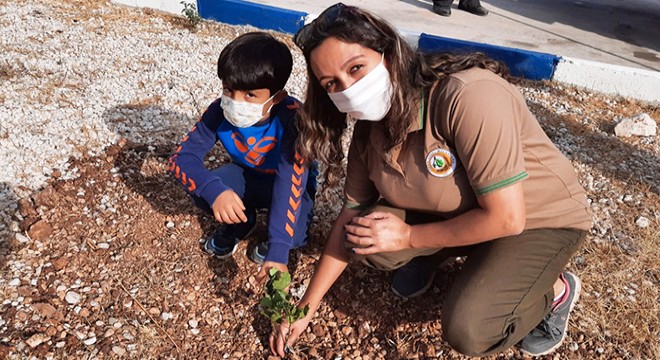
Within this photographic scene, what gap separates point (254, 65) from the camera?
77.8 inches

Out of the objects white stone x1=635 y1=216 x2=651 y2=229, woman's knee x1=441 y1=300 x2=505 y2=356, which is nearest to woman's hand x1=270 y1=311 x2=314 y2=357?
woman's knee x1=441 y1=300 x2=505 y2=356

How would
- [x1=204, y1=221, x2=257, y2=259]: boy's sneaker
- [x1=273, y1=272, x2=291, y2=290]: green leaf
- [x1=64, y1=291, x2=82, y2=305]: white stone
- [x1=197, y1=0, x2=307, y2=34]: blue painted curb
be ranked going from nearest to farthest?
[x1=273, y1=272, x2=291, y2=290]: green leaf < [x1=64, y1=291, x2=82, y2=305]: white stone < [x1=204, y1=221, x2=257, y2=259]: boy's sneaker < [x1=197, y1=0, x2=307, y2=34]: blue painted curb

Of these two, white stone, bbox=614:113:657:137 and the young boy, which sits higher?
the young boy

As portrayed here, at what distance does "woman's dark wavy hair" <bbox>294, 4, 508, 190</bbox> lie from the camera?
152 centimetres

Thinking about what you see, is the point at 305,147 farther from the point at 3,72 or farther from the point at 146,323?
the point at 3,72

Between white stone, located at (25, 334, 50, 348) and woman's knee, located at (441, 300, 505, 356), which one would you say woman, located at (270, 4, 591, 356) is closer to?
woman's knee, located at (441, 300, 505, 356)

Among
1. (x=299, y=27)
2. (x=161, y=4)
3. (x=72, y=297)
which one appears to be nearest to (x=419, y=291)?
(x=72, y=297)

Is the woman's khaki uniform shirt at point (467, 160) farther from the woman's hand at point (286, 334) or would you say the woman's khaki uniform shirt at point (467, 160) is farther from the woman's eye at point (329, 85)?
the woman's hand at point (286, 334)

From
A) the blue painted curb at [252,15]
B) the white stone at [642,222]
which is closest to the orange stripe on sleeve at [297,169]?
the white stone at [642,222]

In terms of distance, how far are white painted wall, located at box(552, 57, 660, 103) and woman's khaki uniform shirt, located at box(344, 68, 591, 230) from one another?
8.74 feet

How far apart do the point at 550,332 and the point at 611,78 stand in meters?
2.79

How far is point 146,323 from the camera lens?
6.94ft

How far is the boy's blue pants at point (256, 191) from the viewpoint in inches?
90.0

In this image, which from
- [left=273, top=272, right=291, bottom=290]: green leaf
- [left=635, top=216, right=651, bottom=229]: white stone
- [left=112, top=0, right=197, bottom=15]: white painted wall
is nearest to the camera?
[left=273, top=272, right=291, bottom=290]: green leaf
